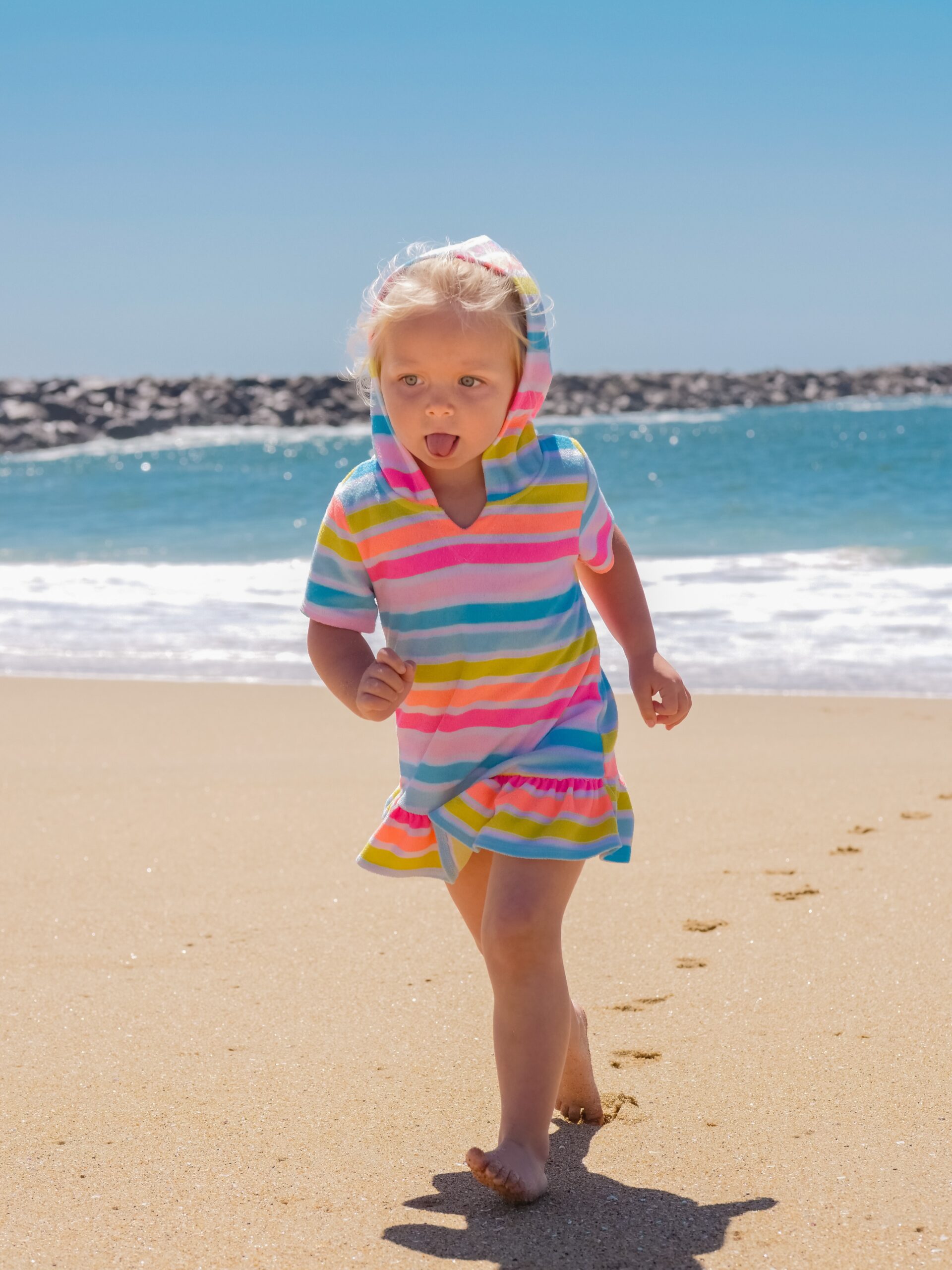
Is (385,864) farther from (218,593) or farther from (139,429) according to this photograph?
(139,429)

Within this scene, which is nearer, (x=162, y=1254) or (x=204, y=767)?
(x=162, y=1254)

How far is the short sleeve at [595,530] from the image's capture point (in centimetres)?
196

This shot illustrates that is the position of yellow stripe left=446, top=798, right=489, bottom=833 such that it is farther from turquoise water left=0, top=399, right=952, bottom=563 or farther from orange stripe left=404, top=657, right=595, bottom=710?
turquoise water left=0, top=399, right=952, bottom=563

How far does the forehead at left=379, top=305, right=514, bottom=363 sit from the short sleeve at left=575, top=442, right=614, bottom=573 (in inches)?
8.5

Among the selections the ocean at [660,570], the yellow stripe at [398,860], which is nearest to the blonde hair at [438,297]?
the yellow stripe at [398,860]

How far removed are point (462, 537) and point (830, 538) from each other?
33.0 ft

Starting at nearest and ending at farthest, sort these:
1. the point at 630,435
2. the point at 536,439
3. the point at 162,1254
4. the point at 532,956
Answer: the point at 162,1254 < the point at 532,956 < the point at 536,439 < the point at 630,435

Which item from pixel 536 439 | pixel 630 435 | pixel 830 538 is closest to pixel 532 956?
pixel 536 439

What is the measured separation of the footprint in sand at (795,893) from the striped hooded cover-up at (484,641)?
1.14 meters

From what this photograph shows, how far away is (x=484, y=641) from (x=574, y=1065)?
2.16 ft

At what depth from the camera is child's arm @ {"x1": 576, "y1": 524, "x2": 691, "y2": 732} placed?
77.1 inches

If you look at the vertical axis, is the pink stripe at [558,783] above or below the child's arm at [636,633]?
below

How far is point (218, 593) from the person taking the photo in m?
8.85

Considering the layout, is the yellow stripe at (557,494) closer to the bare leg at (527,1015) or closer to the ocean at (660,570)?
the bare leg at (527,1015)
